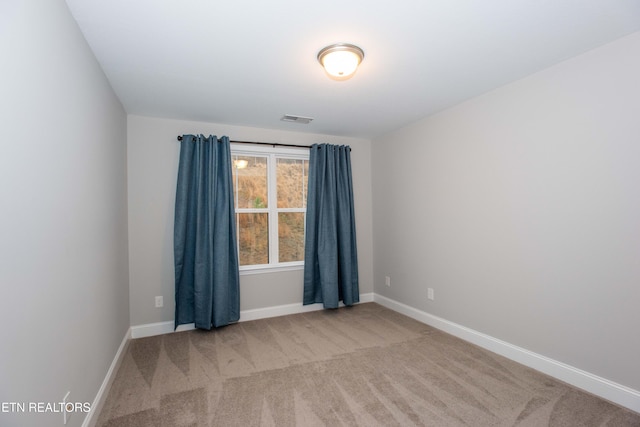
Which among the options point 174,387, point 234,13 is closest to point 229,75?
point 234,13

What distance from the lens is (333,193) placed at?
4102 millimetres

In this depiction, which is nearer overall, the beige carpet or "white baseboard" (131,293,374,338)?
the beige carpet

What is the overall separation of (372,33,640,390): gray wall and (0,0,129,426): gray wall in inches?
126

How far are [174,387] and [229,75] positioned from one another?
2.51m

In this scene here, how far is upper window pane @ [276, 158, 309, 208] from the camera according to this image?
4082 millimetres

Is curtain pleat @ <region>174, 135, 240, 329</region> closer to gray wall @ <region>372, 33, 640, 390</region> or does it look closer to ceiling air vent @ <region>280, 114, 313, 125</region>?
ceiling air vent @ <region>280, 114, 313, 125</region>

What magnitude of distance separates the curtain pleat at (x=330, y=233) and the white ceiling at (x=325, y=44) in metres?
1.18

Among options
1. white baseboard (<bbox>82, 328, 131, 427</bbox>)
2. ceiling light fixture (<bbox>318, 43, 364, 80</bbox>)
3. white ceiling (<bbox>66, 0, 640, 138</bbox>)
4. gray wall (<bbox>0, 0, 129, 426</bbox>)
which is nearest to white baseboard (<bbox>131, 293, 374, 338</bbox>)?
white baseboard (<bbox>82, 328, 131, 427</bbox>)

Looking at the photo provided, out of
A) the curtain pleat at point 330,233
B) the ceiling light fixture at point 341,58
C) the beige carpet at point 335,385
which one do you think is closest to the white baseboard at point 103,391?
the beige carpet at point 335,385

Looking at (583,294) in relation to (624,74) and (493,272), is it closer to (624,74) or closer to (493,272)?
(493,272)

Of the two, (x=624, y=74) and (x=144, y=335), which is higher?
(x=624, y=74)

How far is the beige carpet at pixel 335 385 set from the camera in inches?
75.5

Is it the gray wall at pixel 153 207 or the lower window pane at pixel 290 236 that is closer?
the gray wall at pixel 153 207

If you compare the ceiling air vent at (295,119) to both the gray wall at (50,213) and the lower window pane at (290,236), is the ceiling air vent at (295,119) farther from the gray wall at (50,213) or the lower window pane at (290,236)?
the gray wall at (50,213)
